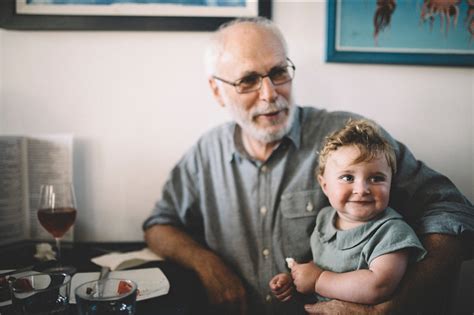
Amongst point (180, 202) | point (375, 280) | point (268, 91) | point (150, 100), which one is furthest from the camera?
point (150, 100)

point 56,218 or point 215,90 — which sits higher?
point 215,90

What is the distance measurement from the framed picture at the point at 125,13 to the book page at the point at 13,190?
50 centimetres

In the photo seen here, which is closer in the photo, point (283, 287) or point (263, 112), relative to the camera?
point (283, 287)

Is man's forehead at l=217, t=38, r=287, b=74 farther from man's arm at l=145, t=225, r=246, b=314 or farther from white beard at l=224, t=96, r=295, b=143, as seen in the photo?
man's arm at l=145, t=225, r=246, b=314

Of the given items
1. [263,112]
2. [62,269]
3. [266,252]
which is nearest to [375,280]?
[266,252]

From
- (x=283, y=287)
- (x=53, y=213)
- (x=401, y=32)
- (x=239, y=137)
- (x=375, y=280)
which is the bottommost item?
(x=283, y=287)

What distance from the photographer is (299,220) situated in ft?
4.05

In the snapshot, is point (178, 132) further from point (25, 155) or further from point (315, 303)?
point (315, 303)

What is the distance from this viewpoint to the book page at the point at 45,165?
1.41 metres

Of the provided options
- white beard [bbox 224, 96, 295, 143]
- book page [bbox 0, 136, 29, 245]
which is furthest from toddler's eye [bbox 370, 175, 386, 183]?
book page [bbox 0, 136, 29, 245]

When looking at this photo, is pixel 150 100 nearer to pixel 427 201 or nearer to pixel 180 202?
pixel 180 202

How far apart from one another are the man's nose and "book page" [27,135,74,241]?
778mm

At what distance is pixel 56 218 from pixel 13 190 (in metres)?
0.34

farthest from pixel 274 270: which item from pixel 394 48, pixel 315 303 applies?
pixel 394 48
